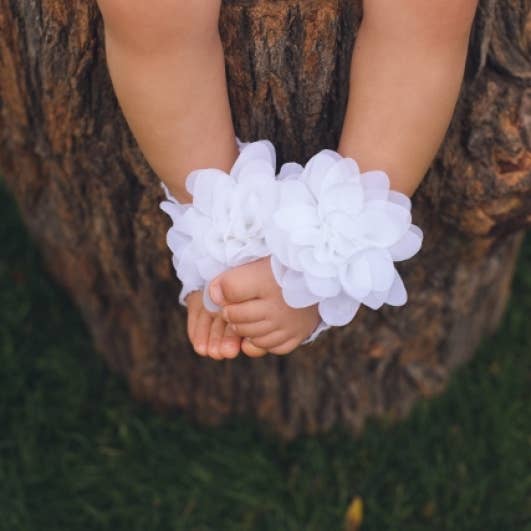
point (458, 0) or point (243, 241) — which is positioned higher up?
point (458, 0)

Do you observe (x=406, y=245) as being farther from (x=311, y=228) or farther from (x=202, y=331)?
(x=202, y=331)

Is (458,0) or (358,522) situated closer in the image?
(458,0)

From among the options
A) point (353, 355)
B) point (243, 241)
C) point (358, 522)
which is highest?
point (243, 241)

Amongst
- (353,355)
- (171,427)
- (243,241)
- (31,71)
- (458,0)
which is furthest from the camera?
(171,427)

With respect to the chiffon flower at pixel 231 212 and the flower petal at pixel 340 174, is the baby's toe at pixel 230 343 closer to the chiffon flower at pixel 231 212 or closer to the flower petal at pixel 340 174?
the chiffon flower at pixel 231 212

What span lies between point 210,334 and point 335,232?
0.98 ft

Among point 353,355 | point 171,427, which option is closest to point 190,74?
point 353,355

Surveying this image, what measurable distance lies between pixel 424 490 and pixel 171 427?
2.07 ft

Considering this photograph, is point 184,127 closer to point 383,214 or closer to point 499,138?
A: point 383,214

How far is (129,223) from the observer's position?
1.72 meters

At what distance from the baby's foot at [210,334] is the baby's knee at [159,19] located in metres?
0.43

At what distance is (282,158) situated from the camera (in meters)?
1.52

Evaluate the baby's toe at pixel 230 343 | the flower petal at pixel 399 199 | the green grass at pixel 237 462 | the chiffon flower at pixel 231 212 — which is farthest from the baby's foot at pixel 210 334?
the green grass at pixel 237 462

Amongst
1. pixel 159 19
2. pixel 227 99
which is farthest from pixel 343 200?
pixel 159 19
